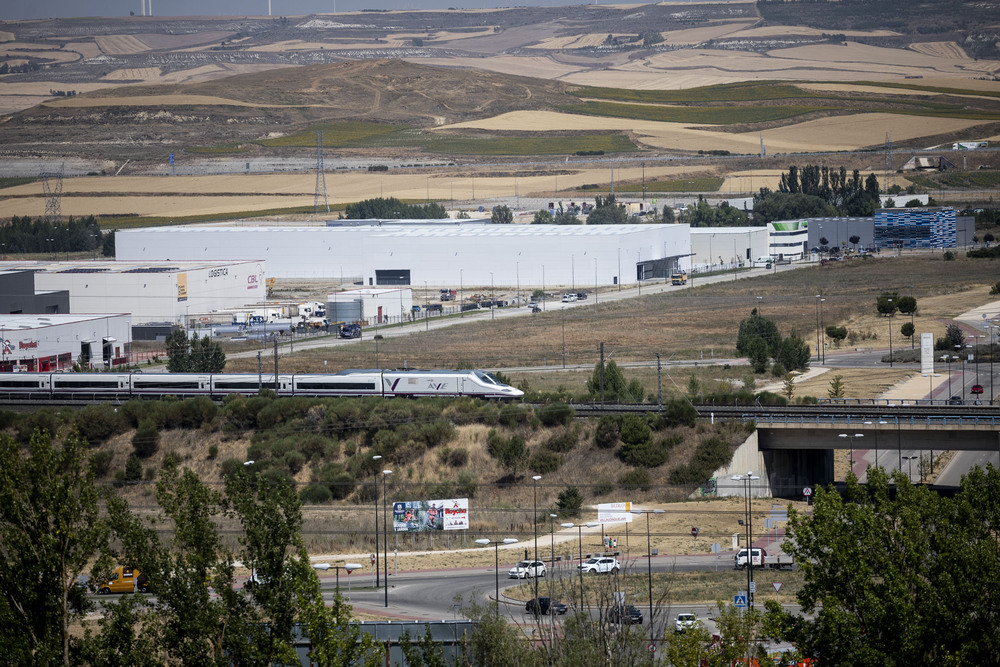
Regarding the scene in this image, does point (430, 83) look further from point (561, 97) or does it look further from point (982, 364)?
point (982, 364)

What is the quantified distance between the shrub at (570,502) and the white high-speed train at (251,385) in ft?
28.8

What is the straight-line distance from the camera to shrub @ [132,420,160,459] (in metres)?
38.2

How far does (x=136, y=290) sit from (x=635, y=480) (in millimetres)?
37712

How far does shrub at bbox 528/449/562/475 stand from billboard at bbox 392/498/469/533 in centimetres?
604

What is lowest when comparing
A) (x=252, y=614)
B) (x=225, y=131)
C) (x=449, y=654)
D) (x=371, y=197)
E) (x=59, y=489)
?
(x=449, y=654)

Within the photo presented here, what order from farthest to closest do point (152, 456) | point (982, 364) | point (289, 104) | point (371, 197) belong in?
point (289, 104)
point (371, 197)
point (982, 364)
point (152, 456)

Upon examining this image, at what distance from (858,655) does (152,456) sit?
28079 millimetres

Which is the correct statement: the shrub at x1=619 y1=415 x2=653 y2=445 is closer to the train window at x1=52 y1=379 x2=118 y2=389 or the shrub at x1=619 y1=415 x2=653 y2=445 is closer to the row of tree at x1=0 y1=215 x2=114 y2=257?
the train window at x1=52 y1=379 x2=118 y2=389

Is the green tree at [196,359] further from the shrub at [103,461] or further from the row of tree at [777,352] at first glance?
the row of tree at [777,352]

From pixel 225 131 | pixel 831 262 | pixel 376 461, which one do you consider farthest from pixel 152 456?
pixel 225 131

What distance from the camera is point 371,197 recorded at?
118750 millimetres

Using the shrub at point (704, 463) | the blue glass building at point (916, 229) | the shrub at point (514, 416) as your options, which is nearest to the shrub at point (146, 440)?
the shrub at point (514, 416)

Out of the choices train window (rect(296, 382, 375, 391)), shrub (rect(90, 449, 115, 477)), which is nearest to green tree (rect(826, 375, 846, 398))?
train window (rect(296, 382, 375, 391))

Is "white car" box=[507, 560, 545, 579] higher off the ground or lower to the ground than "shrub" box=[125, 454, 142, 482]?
lower
